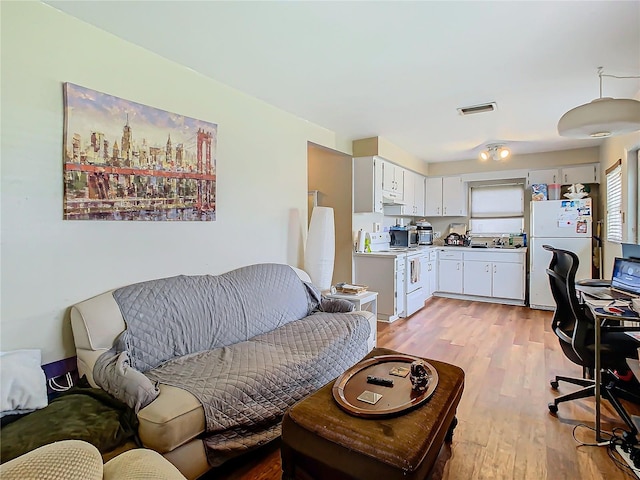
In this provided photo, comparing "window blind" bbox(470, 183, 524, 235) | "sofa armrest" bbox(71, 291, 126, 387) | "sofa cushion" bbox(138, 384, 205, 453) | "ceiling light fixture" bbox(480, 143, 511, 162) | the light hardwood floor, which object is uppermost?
"ceiling light fixture" bbox(480, 143, 511, 162)

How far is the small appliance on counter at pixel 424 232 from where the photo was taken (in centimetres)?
611

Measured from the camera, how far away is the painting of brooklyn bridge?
78.9 inches

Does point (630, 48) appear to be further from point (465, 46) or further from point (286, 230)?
point (286, 230)

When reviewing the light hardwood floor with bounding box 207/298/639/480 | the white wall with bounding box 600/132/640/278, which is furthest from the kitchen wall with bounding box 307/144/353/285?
the white wall with bounding box 600/132/640/278

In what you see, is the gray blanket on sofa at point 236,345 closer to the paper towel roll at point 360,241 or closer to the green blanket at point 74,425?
the green blanket at point 74,425

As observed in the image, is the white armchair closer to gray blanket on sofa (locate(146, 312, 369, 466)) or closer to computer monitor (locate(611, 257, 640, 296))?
gray blanket on sofa (locate(146, 312, 369, 466))

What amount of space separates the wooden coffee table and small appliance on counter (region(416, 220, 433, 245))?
4657 mm

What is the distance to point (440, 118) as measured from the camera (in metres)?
3.74

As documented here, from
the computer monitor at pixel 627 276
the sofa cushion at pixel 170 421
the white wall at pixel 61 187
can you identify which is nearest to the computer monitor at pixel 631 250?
the computer monitor at pixel 627 276

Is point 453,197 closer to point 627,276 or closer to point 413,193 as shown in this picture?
point 413,193

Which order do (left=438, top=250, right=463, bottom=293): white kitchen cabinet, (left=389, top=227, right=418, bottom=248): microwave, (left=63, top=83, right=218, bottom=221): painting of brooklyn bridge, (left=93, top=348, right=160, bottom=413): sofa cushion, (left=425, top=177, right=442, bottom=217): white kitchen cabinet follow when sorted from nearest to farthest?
(left=93, top=348, right=160, bottom=413): sofa cushion
(left=63, top=83, right=218, bottom=221): painting of brooklyn bridge
(left=389, top=227, right=418, bottom=248): microwave
(left=438, top=250, right=463, bottom=293): white kitchen cabinet
(left=425, top=177, right=442, bottom=217): white kitchen cabinet

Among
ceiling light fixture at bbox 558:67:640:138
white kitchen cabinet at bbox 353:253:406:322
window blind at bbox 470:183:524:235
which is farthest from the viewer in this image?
window blind at bbox 470:183:524:235

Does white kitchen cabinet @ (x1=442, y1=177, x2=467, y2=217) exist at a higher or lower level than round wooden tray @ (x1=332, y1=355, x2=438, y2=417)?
higher

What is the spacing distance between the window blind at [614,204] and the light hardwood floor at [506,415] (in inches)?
51.7
